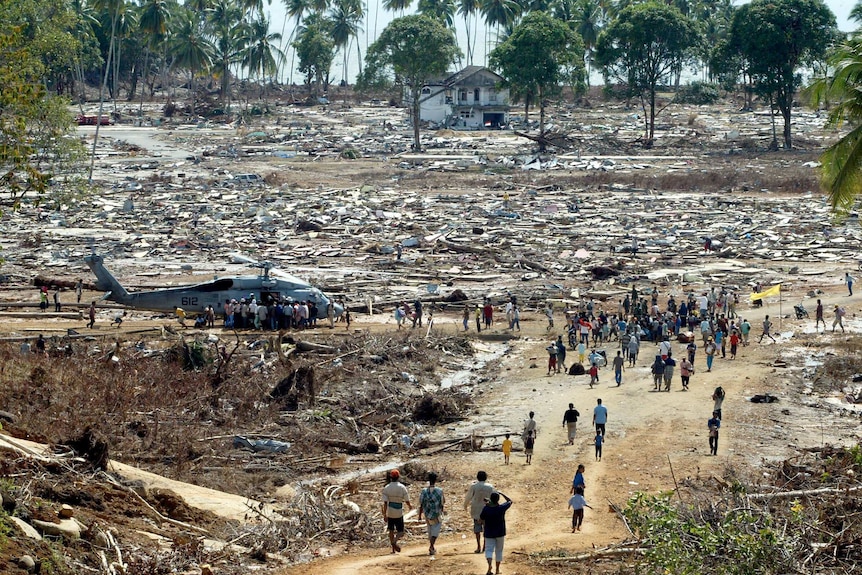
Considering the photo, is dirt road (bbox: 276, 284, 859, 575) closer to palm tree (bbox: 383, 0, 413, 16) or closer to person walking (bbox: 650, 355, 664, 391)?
person walking (bbox: 650, 355, 664, 391)

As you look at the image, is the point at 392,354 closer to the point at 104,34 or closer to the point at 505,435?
the point at 505,435

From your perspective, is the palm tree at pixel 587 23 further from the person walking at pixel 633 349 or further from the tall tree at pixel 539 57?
the person walking at pixel 633 349

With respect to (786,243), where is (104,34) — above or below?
above

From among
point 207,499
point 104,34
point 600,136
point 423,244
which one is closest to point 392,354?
point 207,499

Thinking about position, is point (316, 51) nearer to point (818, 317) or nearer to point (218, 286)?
point (218, 286)

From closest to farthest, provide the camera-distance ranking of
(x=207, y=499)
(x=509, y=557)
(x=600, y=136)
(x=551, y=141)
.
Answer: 1. (x=509, y=557)
2. (x=207, y=499)
3. (x=551, y=141)
4. (x=600, y=136)

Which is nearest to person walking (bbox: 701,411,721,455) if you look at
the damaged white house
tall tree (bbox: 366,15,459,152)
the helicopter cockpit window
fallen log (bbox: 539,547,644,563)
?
fallen log (bbox: 539,547,644,563)

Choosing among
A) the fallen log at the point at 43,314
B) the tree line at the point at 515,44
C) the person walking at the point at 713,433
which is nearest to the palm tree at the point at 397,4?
the tree line at the point at 515,44
